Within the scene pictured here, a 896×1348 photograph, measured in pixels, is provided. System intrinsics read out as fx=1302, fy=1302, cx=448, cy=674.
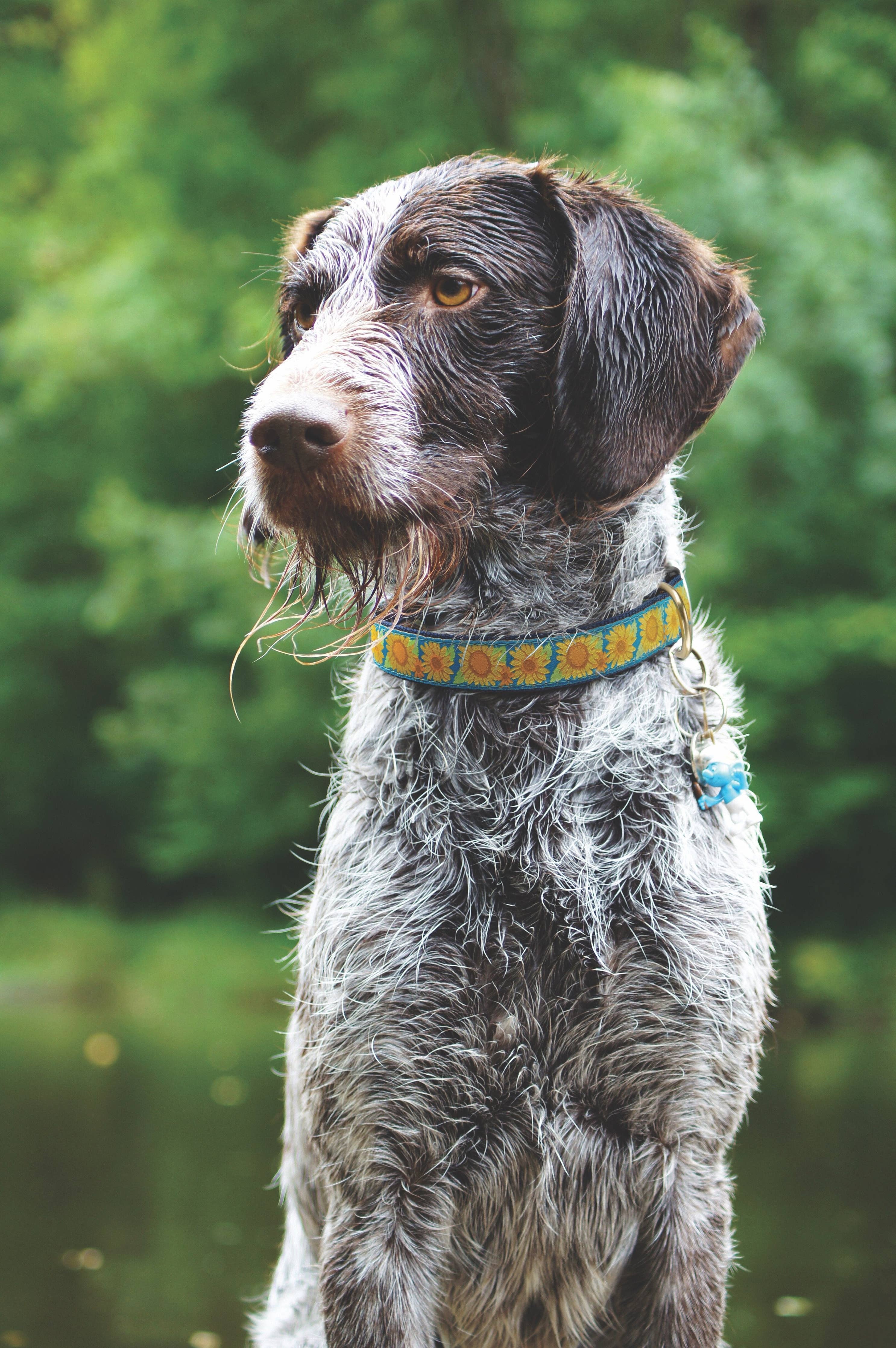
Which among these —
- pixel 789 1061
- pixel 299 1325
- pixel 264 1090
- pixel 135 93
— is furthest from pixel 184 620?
pixel 299 1325

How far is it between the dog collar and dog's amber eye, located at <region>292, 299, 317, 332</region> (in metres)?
0.59

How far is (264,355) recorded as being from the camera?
264 inches

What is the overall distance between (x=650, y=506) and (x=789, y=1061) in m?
6.69

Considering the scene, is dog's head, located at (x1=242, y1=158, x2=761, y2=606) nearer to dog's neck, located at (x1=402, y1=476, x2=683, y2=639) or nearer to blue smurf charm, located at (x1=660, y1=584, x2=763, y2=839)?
dog's neck, located at (x1=402, y1=476, x2=683, y2=639)

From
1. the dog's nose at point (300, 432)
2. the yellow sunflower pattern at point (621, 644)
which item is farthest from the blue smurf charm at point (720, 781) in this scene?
the dog's nose at point (300, 432)

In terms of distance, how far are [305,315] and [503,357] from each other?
49cm

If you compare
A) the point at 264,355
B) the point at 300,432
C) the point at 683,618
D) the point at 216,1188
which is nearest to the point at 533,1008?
the point at 683,618

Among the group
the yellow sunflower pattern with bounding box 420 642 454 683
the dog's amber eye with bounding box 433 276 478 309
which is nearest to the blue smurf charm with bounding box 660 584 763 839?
the yellow sunflower pattern with bounding box 420 642 454 683

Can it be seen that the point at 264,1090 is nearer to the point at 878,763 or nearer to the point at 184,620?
the point at 878,763

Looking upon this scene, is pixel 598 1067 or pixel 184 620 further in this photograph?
pixel 184 620

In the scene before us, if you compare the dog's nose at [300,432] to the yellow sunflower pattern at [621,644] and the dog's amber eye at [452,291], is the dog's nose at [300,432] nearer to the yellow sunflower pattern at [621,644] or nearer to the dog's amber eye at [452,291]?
the dog's amber eye at [452,291]

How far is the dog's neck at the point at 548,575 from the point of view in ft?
7.59

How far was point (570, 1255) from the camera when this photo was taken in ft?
7.72

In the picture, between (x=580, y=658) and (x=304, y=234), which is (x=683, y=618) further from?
(x=304, y=234)
